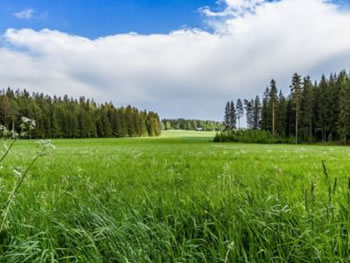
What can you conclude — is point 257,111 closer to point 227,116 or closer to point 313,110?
point 227,116

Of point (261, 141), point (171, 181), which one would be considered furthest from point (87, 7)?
Result: point (261, 141)

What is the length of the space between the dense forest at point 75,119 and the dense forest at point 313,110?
65609mm

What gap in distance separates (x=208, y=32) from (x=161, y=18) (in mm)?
5234

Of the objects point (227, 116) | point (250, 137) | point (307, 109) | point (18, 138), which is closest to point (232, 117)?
point (227, 116)

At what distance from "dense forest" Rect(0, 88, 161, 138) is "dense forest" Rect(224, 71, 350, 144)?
65609mm

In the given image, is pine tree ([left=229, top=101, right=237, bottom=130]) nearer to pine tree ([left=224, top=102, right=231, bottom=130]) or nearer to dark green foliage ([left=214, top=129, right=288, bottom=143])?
pine tree ([left=224, top=102, right=231, bottom=130])

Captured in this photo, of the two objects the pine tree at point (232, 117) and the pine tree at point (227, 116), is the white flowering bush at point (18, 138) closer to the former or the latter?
the pine tree at point (227, 116)

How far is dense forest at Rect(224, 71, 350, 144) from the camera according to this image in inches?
2776

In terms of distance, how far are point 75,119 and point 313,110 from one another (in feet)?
288

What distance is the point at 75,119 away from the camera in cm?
11475

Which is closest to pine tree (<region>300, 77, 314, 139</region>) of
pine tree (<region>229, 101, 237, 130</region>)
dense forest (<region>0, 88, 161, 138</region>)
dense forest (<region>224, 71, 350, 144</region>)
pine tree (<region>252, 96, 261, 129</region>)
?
dense forest (<region>224, 71, 350, 144</region>)

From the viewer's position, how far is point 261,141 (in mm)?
76188

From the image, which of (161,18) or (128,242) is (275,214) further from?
(161,18)

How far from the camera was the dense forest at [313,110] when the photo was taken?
70.5m
